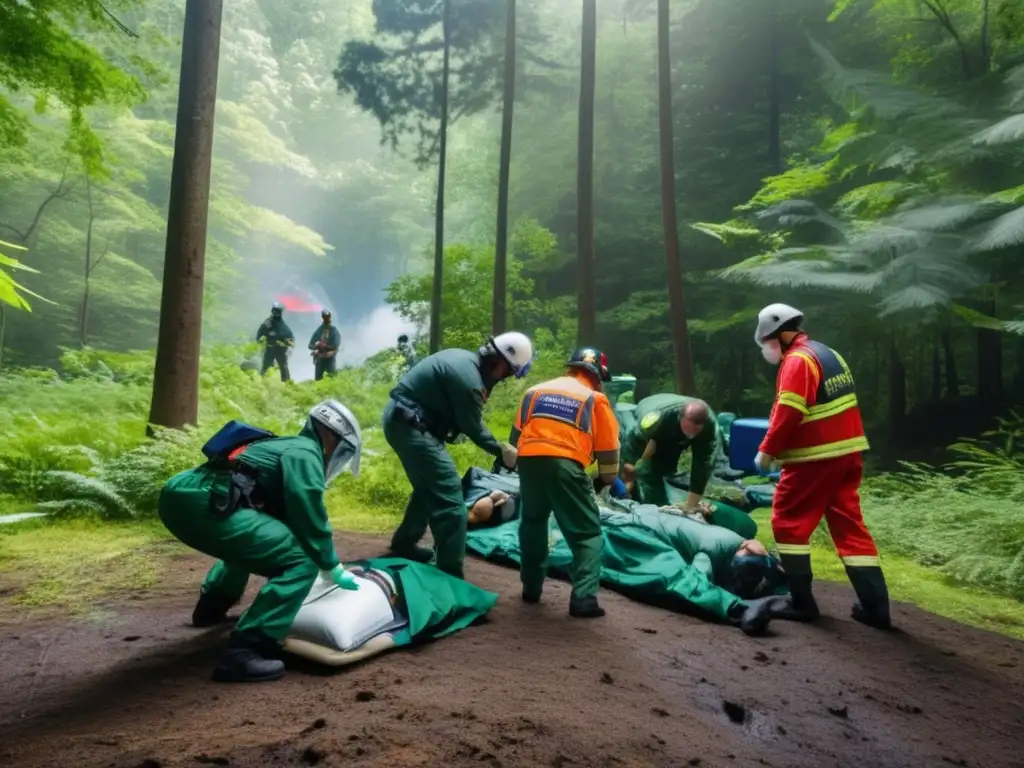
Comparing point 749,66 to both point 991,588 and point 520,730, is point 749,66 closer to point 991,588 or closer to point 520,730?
point 991,588

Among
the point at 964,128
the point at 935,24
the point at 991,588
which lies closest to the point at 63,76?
the point at 991,588

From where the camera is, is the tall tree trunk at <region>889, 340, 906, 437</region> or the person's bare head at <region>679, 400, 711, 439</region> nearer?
the person's bare head at <region>679, 400, 711, 439</region>

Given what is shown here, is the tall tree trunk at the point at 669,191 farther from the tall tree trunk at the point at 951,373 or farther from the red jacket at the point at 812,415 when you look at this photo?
the red jacket at the point at 812,415

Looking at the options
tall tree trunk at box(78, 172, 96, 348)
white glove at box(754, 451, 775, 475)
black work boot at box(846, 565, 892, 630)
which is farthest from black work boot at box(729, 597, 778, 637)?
tall tree trunk at box(78, 172, 96, 348)

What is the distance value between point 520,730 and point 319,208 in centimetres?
2422

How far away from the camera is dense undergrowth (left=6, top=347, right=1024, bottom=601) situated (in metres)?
5.34

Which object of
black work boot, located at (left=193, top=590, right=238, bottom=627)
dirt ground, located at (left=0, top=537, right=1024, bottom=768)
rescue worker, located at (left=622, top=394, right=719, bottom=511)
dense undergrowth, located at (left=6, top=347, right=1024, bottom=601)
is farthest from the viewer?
rescue worker, located at (left=622, top=394, right=719, bottom=511)

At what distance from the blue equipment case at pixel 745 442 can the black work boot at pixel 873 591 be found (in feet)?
14.8

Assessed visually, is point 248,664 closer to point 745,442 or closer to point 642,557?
point 642,557

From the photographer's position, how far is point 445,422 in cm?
434

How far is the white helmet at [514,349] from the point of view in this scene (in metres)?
4.29

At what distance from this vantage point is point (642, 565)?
14.8 ft

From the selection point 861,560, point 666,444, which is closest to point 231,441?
point 861,560

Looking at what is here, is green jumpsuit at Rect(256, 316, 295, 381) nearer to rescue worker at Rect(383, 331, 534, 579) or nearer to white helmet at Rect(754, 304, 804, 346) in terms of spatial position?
rescue worker at Rect(383, 331, 534, 579)
